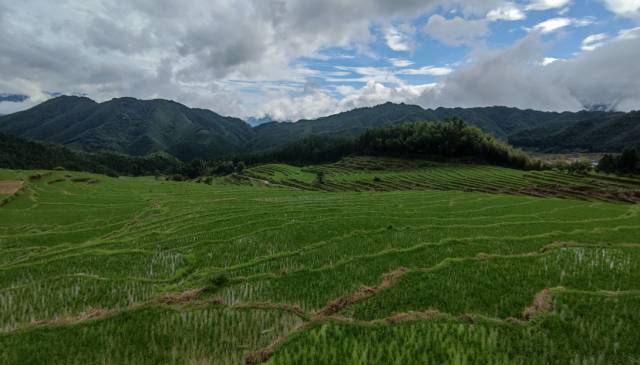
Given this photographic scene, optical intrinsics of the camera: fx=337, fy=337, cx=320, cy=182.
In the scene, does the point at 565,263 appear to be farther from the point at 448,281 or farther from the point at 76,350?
the point at 76,350

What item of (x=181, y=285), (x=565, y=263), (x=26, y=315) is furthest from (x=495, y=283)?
(x=26, y=315)

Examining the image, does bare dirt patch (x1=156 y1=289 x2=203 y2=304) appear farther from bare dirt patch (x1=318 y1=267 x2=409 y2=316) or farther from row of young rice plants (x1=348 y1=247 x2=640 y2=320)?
row of young rice plants (x1=348 y1=247 x2=640 y2=320)

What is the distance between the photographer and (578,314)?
10.8 meters

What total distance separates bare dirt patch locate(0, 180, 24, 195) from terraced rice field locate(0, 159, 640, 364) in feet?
151

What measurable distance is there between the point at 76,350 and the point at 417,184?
10908 cm

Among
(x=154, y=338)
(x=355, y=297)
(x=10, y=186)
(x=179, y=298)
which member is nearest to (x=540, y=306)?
(x=355, y=297)

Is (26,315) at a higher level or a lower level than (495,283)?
lower

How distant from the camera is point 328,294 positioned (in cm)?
1477

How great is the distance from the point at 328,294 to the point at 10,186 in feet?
287

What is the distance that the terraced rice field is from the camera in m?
9.30

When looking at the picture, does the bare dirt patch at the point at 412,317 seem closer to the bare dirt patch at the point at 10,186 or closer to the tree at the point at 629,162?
the bare dirt patch at the point at 10,186

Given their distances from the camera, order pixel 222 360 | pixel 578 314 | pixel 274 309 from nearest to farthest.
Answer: pixel 222 360 → pixel 578 314 → pixel 274 309

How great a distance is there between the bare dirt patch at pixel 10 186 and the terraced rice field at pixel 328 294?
4592 cm

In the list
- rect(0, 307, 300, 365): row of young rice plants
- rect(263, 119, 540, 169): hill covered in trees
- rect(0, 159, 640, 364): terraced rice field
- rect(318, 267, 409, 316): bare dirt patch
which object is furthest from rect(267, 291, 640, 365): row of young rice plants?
rect(263, 119, 540, 169): hill covered in trees
